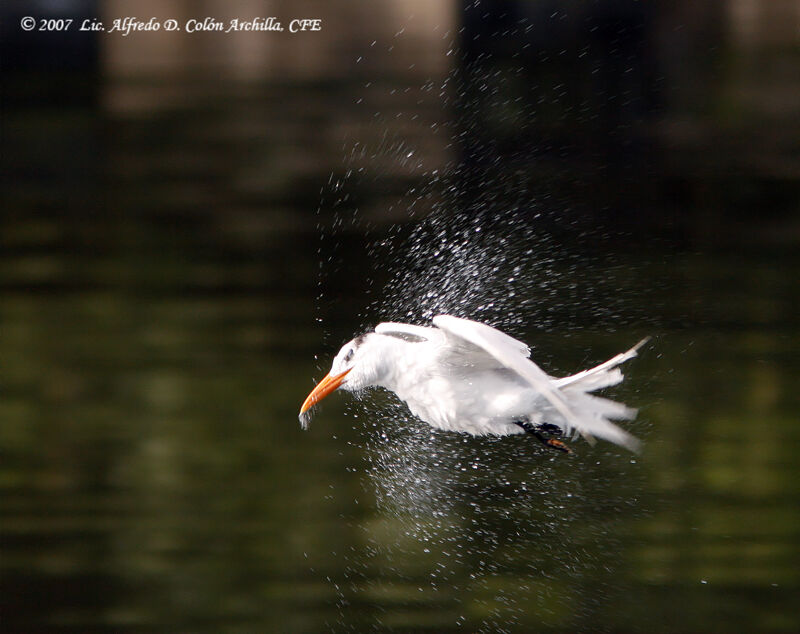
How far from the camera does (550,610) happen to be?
64.8 inches

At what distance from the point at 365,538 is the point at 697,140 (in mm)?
1065

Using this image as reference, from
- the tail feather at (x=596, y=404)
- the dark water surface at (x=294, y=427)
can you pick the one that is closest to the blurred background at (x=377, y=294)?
the dark water surface at (x=294, y=427)

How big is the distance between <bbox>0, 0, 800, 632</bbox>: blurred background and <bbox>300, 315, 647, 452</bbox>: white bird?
1.44ft

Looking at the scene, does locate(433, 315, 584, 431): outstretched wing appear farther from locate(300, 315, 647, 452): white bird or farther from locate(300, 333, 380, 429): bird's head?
locate(300, 333, 380, 429): bird's head

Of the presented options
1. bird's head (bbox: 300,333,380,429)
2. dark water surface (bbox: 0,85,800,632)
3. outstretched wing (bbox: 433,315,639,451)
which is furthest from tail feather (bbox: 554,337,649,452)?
dark water surface (bbox: 0,85,800,632)

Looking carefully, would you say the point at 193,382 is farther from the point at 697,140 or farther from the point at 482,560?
the point at 697,140

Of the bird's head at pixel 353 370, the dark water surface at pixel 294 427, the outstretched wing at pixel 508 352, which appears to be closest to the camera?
the outstretched wing at pixel 508 352

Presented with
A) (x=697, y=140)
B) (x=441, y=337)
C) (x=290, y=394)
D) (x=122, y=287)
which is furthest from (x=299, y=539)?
(x=697, y=140)

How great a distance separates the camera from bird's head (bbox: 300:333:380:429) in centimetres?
113

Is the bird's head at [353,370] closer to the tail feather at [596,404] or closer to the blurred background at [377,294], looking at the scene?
the tail feather at [596,404]

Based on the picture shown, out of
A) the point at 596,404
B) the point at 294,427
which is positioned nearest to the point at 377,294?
the point at 294,427

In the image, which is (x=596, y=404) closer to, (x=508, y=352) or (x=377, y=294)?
(x=508, y=352)

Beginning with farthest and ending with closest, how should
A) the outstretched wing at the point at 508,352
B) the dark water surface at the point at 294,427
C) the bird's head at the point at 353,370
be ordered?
the dark water surface at the point at 294,427, the bird's head at the point at 353,370, the outstretched wing at the point at 508,352

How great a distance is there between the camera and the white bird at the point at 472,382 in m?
1.02
